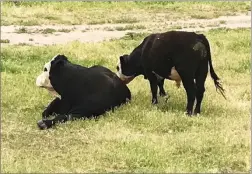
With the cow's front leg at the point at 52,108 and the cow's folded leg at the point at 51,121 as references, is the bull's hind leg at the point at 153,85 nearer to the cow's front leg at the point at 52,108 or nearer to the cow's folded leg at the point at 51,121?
the cow's front leg at the point at 52,108

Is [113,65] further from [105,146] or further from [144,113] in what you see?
[105,146]

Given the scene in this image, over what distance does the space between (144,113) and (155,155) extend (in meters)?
1.88

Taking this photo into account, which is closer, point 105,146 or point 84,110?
point 105,146

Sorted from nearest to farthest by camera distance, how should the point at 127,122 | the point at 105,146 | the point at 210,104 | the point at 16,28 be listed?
1. the point at 105,146
2. the point at 127,122
3. the point at 210,104
4. the point at 16,28

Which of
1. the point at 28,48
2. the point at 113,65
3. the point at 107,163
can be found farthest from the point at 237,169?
the point at 28,48

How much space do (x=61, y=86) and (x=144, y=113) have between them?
1248 mm

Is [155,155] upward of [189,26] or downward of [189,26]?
upward

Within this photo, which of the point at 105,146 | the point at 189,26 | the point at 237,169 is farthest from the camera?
the point at 189,26

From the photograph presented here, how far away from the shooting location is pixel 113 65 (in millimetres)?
12445

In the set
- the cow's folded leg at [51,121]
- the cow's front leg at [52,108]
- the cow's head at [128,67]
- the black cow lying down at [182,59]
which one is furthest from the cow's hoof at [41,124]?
the cow's head at [128,67]

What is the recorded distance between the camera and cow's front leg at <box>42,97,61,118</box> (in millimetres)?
8375

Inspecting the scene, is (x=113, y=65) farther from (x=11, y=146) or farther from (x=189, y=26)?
(x=189, y=26)

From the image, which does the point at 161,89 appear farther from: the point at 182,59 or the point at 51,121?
the point at 51,121

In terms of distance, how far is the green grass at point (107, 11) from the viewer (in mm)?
22480
